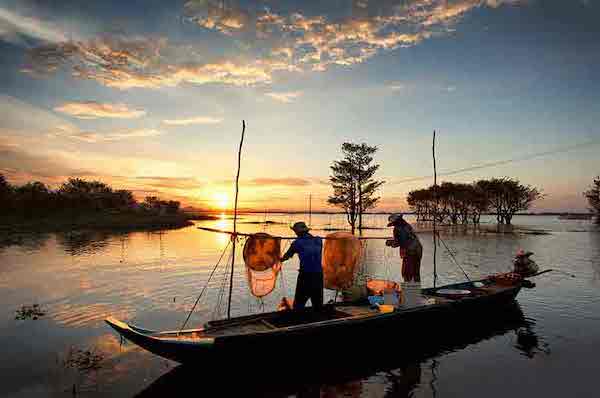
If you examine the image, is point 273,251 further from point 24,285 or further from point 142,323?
point 24,285

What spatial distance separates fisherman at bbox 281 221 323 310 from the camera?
7.85m

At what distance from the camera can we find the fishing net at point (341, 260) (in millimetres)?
9258

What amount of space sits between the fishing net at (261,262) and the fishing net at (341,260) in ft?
5.11

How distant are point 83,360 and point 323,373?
16.4ft

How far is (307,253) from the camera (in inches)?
309

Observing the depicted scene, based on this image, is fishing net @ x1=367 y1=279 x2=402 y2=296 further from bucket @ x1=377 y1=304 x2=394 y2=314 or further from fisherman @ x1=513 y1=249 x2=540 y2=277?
fisherman @ x1=513 y1=249 x2=540 y2=277

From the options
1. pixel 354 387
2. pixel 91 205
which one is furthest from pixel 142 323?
pixel 91 205

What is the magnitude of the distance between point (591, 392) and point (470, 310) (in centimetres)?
359

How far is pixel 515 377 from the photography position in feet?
22.1

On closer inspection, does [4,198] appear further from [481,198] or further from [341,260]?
[481,198]

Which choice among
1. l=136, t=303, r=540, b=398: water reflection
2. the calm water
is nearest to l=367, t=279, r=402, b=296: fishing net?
l=136, t=303, r=540, b=398: water reflection

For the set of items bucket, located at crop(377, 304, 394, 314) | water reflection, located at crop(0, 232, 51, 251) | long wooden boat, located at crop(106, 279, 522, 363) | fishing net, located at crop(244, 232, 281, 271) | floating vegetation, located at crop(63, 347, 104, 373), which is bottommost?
floating vegetation, located at crop(63, 347, 104, 373)

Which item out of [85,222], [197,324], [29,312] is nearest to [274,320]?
[197,324]

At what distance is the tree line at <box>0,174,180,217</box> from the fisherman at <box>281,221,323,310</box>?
67.4 meters
